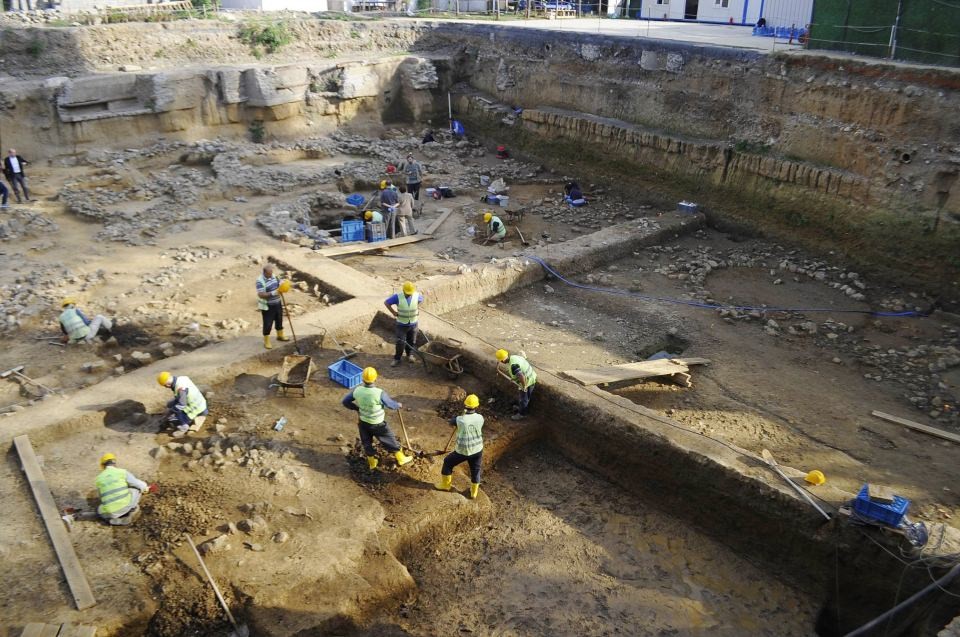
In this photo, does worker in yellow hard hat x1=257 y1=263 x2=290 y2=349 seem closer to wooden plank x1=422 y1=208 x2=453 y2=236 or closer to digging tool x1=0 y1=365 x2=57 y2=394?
digging tool x1=0 y1=365 x2=57 y2=394

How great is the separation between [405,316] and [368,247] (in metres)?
4.02

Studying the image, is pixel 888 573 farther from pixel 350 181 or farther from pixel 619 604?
pixel 350 181

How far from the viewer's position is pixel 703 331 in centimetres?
989

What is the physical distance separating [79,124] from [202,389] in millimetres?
9735

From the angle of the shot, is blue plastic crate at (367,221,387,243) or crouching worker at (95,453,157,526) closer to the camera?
crouching worker at (95,453,157,526)

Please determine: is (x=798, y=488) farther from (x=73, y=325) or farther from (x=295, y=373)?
(x=73, y=325)

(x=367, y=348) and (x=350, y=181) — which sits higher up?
(x=350, y=181)

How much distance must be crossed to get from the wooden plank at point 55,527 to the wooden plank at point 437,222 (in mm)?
7917

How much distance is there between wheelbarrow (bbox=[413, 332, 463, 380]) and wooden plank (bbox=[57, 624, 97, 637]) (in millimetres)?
4526

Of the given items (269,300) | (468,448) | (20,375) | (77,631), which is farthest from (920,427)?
(20,375)

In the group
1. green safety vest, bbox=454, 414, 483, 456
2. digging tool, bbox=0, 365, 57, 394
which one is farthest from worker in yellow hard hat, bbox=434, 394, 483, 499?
digging tool, bbox=0, 365, 57, 394

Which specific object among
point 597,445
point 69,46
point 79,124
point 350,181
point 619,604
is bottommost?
point 619,604

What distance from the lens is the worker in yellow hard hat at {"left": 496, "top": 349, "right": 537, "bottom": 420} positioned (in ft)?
24.2

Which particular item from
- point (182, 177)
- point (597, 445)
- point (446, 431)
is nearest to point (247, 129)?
point (182, 177)
